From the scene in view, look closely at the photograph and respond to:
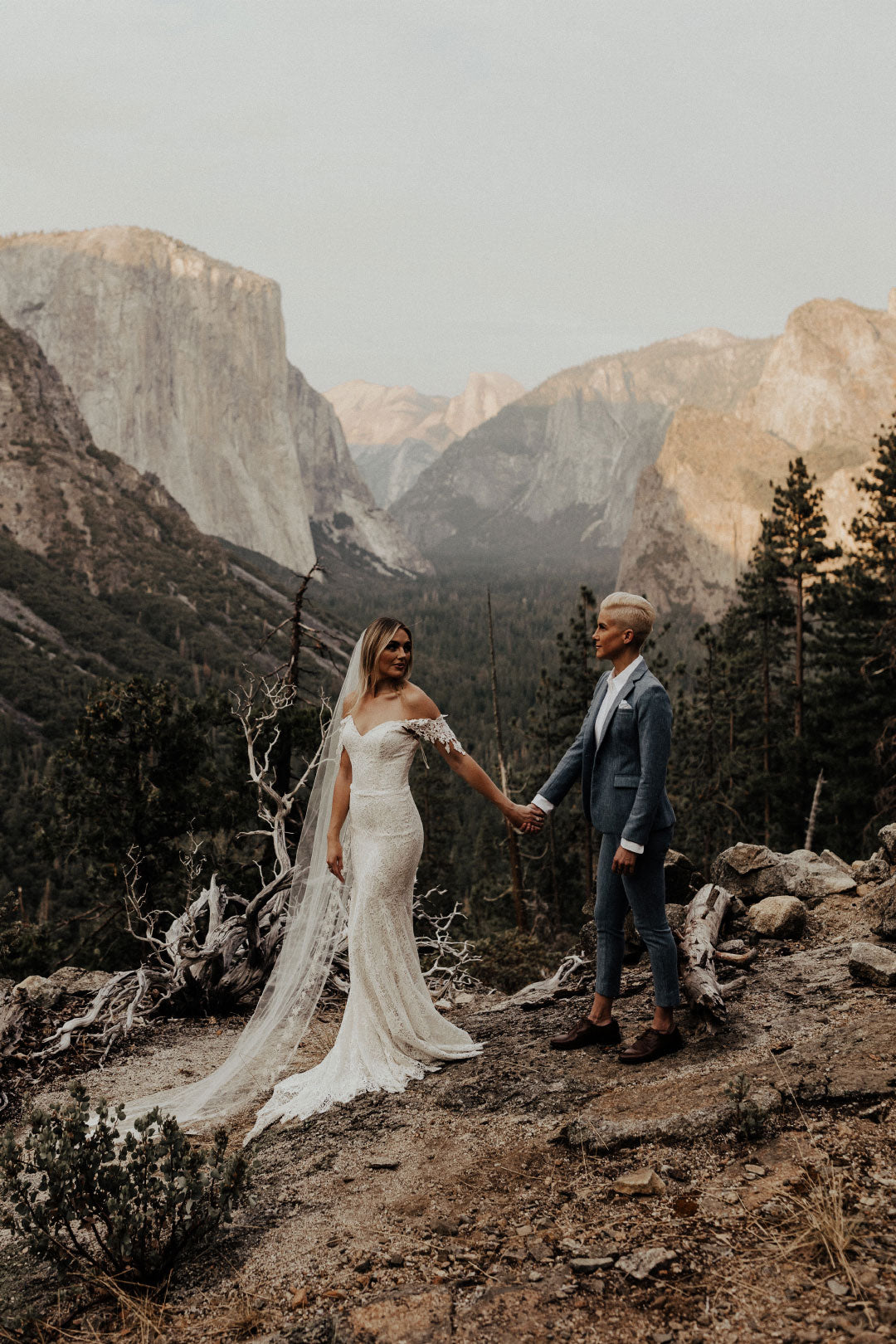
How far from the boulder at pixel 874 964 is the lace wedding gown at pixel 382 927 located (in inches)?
95.6

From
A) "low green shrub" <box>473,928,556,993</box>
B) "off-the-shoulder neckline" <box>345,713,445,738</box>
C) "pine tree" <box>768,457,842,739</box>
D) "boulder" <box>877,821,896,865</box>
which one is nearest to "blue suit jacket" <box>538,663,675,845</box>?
"off-the-shoulder neckline" <box>345,713,445,738</box>

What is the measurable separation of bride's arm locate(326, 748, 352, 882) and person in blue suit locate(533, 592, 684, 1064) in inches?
61.1

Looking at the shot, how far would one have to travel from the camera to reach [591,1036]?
538 cm

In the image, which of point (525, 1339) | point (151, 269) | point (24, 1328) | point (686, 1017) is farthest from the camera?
point (151, 269)

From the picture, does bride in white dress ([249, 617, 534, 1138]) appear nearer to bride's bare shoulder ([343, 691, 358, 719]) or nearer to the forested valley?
bride's bare shoulder ([343, 691, 358, 719])

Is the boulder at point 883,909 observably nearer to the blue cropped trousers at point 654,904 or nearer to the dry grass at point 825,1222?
the blue cropped trousers at point 654,904

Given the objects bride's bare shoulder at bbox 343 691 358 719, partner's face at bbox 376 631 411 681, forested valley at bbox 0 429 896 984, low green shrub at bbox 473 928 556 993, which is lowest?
low green shrub at bbox 473 928 556 993

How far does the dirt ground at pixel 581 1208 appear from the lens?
290 cm

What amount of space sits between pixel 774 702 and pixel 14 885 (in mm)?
35501

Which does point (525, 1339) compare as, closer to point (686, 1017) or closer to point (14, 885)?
point (686, 1017)

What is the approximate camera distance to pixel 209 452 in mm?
180875

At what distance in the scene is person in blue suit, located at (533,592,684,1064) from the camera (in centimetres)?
477

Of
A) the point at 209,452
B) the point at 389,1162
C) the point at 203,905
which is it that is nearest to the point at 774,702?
the point at 203,905

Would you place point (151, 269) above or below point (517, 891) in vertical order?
above
